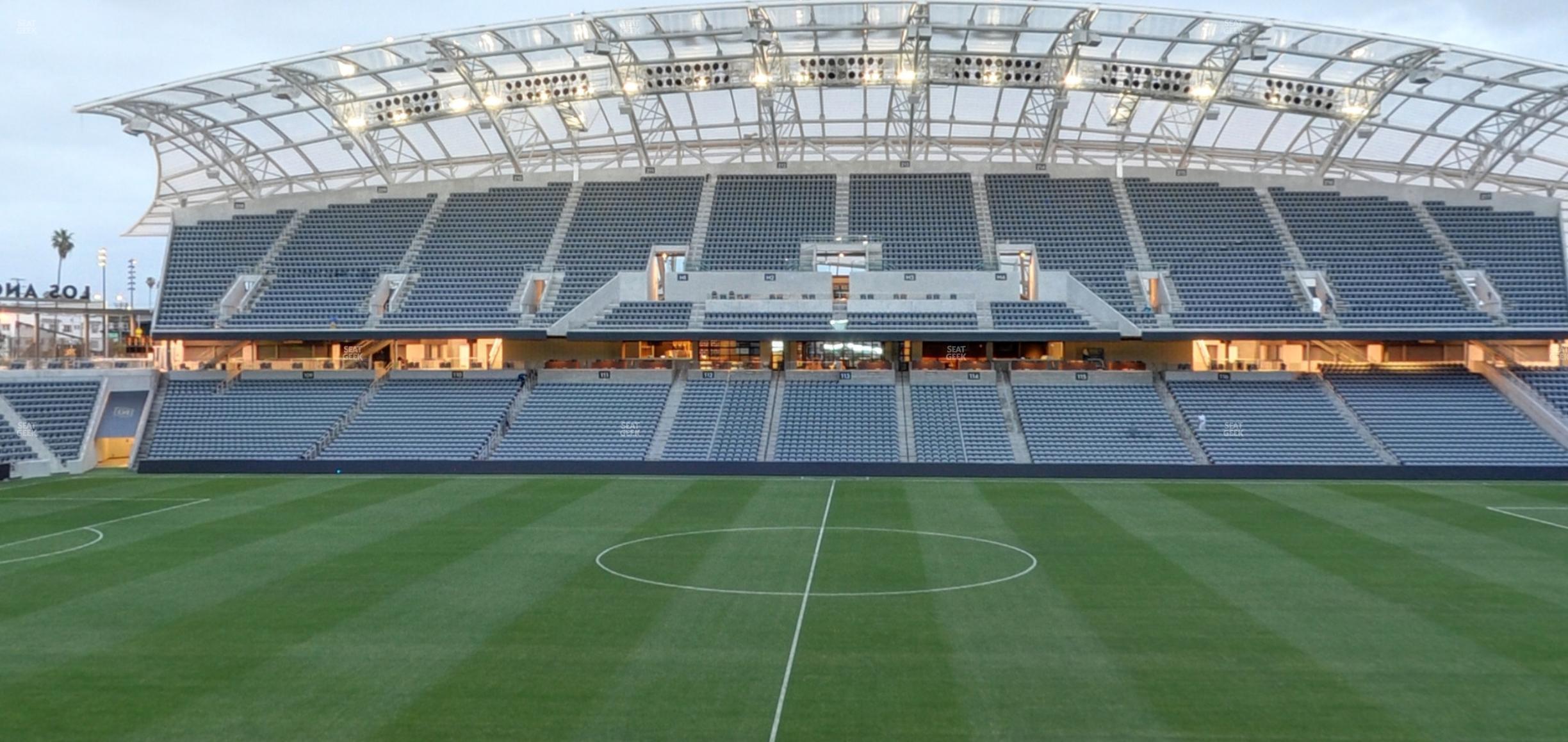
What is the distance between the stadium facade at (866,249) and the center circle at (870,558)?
476 inches

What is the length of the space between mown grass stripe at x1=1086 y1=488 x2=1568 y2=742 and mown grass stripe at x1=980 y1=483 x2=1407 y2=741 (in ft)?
1.17

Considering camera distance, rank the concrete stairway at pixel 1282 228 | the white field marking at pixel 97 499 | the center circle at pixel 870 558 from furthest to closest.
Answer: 1. the concrete stairway at pixel 1282 228
2. the white field marking at pixel 97 499
3. the center circle at pixel 870 558

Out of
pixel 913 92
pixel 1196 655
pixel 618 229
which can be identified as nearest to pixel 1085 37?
pixel 913 92

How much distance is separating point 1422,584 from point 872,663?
36.3 ft

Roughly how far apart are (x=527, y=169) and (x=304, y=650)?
39175mm

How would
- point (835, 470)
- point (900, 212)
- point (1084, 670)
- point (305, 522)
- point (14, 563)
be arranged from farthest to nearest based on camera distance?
1. point (900, 212)
2. point (835, 470)
3. point (305, 522)
4. point (14, 563)
5. point (1084, 670)

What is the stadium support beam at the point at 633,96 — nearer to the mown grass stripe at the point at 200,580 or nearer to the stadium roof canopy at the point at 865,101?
the stadium roof canopy at the point at 865,101

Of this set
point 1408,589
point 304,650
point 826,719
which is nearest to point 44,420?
point 304,650

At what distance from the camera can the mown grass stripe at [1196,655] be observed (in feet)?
40.6

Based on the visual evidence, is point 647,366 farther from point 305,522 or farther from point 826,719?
point 826,719

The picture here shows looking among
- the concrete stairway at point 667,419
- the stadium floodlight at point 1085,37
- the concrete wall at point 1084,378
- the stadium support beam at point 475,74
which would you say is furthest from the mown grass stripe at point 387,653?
the concrete wall at point 1084,378

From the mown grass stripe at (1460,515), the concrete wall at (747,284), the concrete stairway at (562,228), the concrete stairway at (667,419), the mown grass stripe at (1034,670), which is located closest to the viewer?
the mown grass stripe at (1034,670)

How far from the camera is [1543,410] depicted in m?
39.7

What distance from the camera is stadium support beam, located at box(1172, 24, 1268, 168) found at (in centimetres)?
3653
